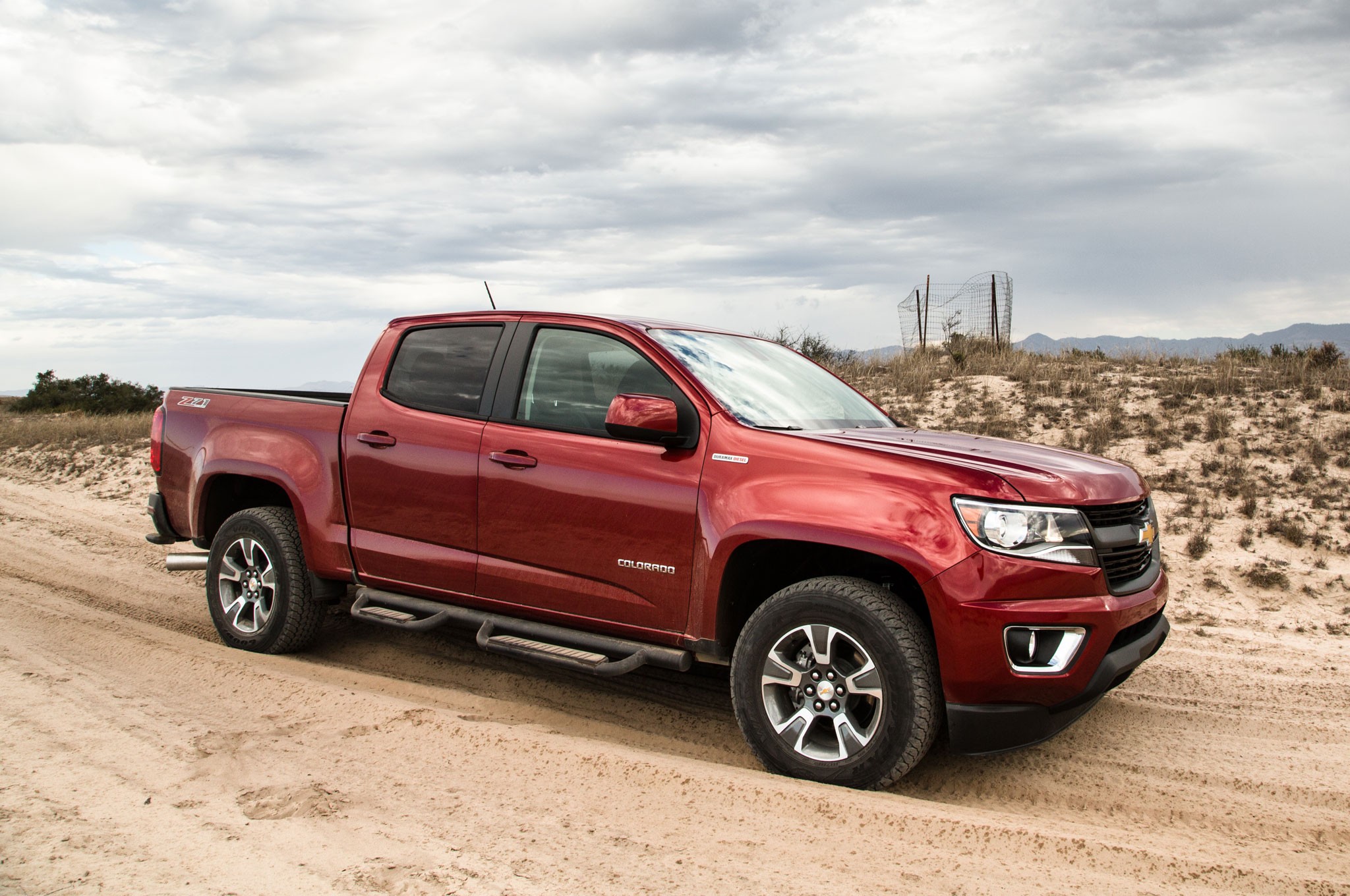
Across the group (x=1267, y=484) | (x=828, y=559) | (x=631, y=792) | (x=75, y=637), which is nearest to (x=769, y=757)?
(x=631, y=792)

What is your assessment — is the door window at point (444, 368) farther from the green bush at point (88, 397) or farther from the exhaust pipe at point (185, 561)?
the green bush at point (88, 397)

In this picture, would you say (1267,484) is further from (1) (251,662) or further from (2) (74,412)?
(2) (74,412)

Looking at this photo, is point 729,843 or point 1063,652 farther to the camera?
point 1063,652

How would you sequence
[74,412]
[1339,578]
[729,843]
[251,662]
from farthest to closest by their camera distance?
[74,412], [1339,578], [251,662], [729,843]

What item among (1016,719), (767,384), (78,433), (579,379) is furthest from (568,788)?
(78,433)

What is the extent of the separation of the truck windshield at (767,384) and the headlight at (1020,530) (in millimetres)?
1027

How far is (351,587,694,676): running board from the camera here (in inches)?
166

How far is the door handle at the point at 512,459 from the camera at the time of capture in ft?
15.0

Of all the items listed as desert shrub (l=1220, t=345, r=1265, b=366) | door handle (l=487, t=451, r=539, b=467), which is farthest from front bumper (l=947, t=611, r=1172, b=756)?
desert shrub (l=1220, t=345, r=1265, b=366)

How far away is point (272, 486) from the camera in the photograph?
5.81 m

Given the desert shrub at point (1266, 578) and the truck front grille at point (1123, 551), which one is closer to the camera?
the truck front grille at point (1123, 551)

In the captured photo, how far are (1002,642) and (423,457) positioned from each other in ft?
9.66

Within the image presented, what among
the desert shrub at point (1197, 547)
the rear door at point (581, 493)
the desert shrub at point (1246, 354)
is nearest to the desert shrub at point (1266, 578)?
the desert shrub at point (1197, 547)

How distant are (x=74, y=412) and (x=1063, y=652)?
3098cm
